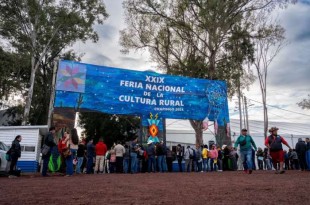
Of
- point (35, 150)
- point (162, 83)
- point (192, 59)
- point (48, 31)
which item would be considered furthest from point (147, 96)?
point (48, 31)

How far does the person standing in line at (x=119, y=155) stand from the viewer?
1503 centimetres

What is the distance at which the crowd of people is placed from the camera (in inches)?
Answer: 423

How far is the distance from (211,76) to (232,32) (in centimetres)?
365

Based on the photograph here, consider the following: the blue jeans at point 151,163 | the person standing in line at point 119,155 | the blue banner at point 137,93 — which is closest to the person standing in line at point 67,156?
the person standing in line at point 119,155

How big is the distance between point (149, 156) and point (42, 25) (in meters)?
13.7

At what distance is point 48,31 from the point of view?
23594 mm

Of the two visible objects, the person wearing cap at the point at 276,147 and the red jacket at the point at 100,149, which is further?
the red jacket at the point at 100,149

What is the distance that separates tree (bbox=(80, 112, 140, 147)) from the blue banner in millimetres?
17151

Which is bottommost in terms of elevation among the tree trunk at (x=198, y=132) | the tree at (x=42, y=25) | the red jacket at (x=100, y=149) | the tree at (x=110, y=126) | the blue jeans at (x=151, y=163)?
the blue jeans at (x=151, y=163)

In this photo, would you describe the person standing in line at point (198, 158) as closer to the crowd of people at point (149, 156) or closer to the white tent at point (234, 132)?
the crowd of people at point (149, 156)

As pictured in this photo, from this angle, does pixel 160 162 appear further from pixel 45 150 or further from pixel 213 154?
pixel 45 150

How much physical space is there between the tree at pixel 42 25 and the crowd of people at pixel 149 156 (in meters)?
8.55

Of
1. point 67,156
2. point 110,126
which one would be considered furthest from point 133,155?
point 110,126

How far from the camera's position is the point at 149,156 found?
15.9m
